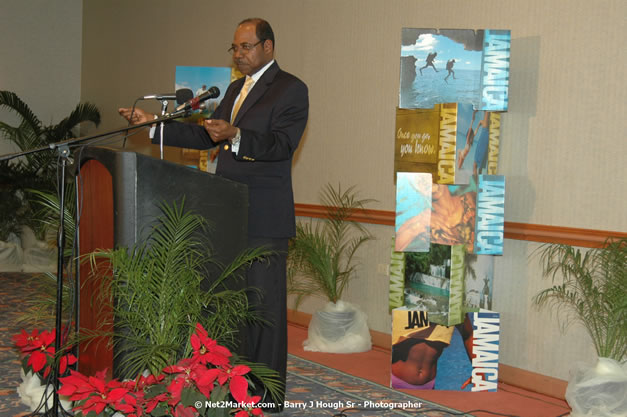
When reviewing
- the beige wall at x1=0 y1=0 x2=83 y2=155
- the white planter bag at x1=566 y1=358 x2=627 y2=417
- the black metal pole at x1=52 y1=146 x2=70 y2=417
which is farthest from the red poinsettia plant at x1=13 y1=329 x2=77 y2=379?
the beige wall at x1=0 y1=0 x2=83 y2=155

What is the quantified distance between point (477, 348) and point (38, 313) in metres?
2.13

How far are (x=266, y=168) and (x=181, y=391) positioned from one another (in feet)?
4.26

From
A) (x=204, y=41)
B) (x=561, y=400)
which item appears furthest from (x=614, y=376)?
(x=204, y=41)

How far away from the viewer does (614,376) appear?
303 centimetres

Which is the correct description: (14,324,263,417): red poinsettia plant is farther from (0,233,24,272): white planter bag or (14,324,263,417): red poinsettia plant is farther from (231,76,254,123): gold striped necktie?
(0,233,24,272): white planter bag

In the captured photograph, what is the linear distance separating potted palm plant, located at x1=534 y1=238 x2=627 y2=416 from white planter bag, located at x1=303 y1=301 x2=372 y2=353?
136 cm

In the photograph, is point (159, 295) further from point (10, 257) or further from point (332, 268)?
point (10, 257)

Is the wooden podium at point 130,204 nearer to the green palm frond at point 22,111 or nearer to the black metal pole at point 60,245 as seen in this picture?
the black metal pole at point 60,245

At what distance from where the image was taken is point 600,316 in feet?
10.5

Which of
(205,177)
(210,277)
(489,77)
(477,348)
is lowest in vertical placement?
(477,348)

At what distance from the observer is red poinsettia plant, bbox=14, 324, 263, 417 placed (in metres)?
1.90

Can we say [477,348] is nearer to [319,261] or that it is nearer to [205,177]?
[319,261]

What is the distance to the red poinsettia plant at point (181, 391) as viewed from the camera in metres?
1.90

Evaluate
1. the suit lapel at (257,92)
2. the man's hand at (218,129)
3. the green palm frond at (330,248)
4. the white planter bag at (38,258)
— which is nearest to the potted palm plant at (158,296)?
the man's hand at (218,129)
